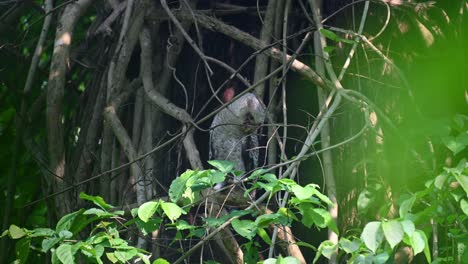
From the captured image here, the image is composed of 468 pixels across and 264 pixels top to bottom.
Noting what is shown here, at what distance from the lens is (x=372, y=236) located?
1.51m

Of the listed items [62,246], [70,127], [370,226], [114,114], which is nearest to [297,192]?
[370,226]

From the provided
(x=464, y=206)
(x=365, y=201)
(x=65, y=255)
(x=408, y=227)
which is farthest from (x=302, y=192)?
(x=365, y=201)

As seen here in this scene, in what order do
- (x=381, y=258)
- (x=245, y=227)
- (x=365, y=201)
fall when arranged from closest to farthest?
(x=381, y=258) < (x=245, y=227) < (x=365, y=201)

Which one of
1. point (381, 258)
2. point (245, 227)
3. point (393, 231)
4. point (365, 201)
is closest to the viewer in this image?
point (393, 231)

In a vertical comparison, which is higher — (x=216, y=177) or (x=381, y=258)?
(x=216, y=177)

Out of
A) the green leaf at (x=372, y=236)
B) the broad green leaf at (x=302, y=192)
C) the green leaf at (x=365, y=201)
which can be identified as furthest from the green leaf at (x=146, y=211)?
the green leaf at (x=365, y=201)

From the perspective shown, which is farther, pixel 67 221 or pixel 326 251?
pixel 67 221

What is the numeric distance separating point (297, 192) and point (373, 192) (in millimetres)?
792

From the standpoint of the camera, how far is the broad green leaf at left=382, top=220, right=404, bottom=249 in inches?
58.5

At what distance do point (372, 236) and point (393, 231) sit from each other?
0.12 feet

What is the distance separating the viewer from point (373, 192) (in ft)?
7.70

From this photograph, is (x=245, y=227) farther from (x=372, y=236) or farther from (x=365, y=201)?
(x=365, y=201)

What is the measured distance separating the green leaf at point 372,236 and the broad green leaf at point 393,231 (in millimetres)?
17

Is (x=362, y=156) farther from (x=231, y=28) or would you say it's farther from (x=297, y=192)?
(x=297, y=192)
